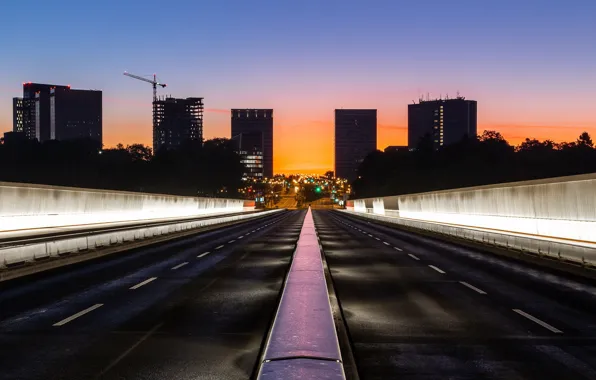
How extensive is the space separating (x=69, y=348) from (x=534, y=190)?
79.7 ft

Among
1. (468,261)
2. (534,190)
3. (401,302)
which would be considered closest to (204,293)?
(401,302)

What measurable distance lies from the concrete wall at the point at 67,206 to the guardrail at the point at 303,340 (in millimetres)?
21225

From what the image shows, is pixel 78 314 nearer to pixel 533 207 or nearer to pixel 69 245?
pixel 69 245

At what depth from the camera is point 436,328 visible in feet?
35.6

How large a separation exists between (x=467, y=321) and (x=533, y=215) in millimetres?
19531

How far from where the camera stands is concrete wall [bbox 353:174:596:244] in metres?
23.9

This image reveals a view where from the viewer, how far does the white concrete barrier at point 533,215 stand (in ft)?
76.6

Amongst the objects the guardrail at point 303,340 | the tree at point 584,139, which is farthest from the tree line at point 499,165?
the guardrail at point 303,340

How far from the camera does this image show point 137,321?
1148 cm

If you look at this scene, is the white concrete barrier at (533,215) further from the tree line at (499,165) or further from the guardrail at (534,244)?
the tree line at (499,165)

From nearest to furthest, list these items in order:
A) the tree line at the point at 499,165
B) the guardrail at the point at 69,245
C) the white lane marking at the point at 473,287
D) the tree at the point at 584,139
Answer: the white lane marking at the point at 473,287 < the guardrail at the point at 69,245 < the tree line at the point at 499,165 < the tree at the point at 584,139

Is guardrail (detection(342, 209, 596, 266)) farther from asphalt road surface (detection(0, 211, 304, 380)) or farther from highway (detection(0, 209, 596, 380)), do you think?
asphalt road surface (detection(0, 211, 304, 380))

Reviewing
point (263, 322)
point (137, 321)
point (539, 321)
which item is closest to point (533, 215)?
point (539, 321)

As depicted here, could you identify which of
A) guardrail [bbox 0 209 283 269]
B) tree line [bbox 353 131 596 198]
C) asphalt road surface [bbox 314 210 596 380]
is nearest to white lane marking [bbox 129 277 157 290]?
guardrail [bbox 0 209 283 269]
